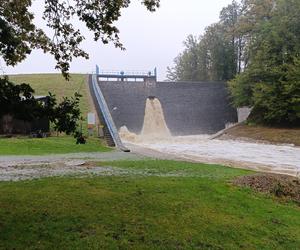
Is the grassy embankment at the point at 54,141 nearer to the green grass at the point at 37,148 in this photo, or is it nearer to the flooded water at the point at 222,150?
the green grass at the point at 37,148

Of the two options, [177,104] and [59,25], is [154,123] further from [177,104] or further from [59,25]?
[59,25]

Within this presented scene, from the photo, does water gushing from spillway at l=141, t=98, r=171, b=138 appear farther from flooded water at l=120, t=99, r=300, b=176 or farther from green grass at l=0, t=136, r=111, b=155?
green grass at l=0, t=136, r=111, b=155

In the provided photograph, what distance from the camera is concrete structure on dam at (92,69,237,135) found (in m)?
32.8

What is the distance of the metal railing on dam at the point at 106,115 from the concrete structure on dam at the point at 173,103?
2.59 feet

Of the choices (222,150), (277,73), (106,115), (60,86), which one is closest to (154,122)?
(106,115)

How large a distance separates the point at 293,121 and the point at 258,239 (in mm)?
25606

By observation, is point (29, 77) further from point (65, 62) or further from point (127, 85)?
point (65, 62)

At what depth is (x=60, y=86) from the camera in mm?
34219

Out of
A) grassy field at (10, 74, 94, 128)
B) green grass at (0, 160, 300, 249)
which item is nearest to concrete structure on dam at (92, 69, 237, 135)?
grassy field at (10, 74, 94, 128)

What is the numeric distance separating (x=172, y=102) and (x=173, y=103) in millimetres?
132

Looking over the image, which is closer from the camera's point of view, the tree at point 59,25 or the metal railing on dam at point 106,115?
the tree at point 59,25

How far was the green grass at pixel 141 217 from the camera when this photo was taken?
4.29 m

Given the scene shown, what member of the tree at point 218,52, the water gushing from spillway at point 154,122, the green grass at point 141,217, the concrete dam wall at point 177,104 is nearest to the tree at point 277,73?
the concrete dam wall at point 177,104

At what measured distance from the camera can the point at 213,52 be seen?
4266 centimetres
